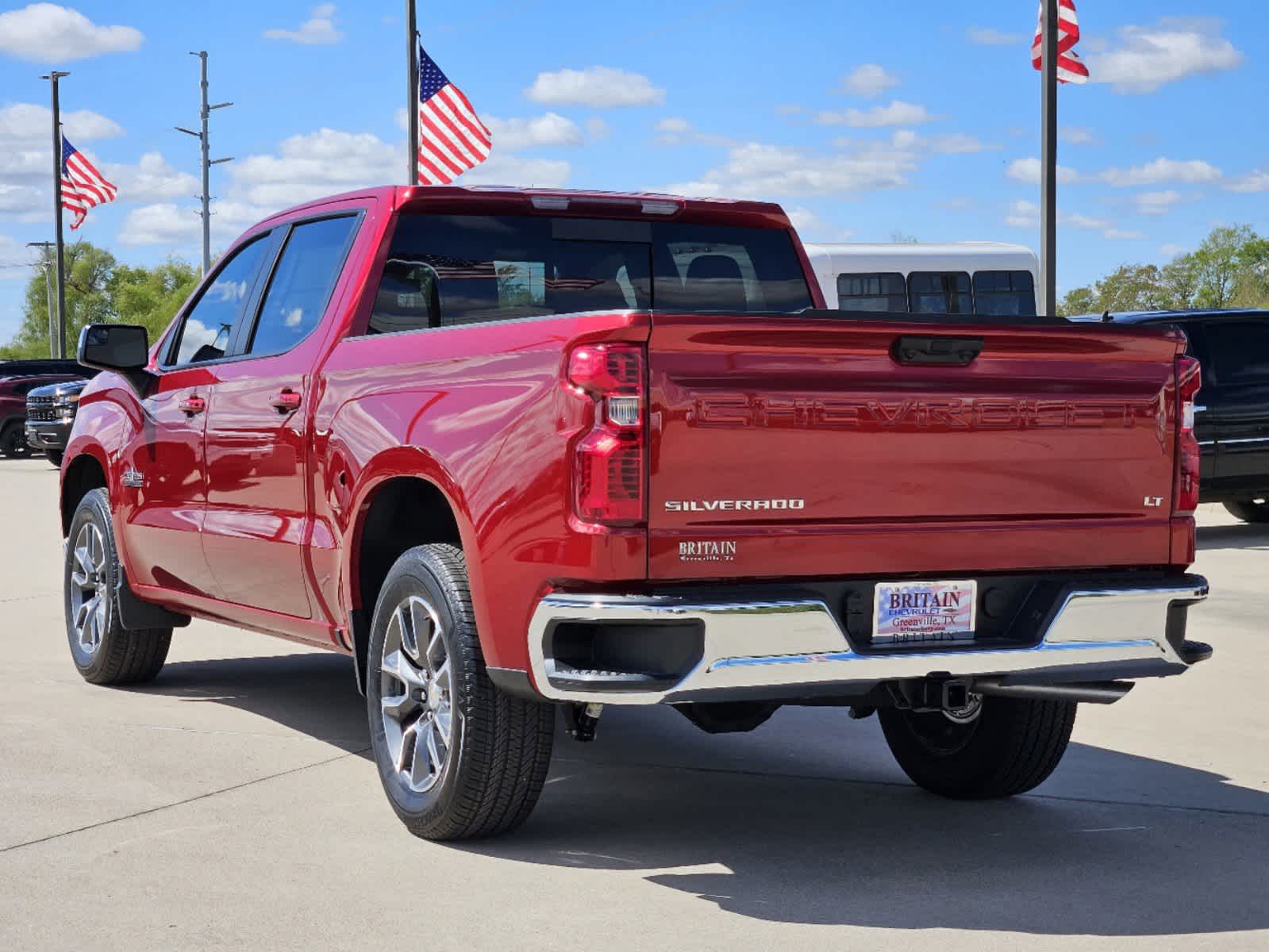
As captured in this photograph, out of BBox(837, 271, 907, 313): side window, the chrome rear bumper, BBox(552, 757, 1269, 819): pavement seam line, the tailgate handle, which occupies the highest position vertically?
BBox(837, 271, 907, 313): side window

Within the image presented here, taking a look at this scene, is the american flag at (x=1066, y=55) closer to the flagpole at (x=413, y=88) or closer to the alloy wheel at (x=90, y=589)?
the flagpole at (x=413, y=88)

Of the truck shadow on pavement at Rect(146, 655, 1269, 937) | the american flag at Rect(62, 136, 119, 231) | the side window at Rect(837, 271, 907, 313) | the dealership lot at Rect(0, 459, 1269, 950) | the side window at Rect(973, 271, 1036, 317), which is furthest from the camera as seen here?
the american flag at Rect(62, 136, 119, 231)

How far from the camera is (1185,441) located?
5.37 meters

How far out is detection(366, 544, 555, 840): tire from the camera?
16.8 ft

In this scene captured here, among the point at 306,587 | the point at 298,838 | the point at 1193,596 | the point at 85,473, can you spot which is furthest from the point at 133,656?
the point at 1193,596

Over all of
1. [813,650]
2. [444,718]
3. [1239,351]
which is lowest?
[444,718]

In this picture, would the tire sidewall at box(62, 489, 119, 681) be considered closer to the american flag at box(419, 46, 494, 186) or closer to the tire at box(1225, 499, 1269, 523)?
the tire at box(1225, 499, 1269, 523)

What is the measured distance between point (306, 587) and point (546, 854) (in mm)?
1503

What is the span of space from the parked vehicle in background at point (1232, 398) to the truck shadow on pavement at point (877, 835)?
350 inches

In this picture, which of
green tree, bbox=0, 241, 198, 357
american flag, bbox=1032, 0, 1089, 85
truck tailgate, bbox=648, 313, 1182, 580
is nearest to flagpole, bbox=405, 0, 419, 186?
american flag, bbox=1032, 0, 1089, 85

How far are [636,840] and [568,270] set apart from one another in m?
2.10

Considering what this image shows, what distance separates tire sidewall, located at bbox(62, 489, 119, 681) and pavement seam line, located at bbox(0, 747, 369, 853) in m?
1.77

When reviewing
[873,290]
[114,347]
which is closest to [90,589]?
[114,347]

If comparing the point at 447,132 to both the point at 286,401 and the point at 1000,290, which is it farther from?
the point at 286,401
